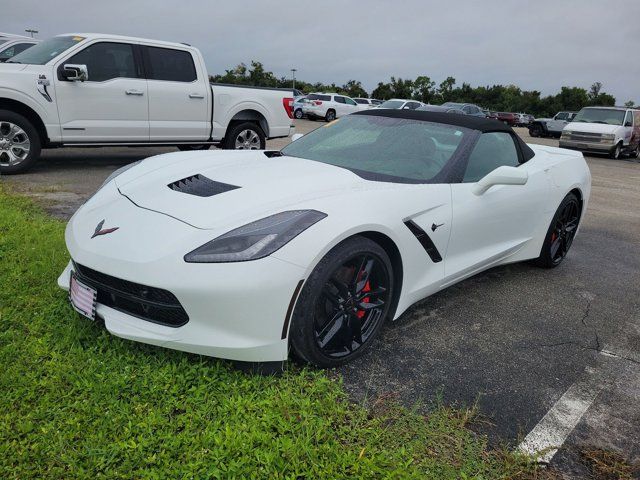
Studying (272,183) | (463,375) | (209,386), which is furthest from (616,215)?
(209,386)

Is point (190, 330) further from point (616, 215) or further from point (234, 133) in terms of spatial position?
point (616, 215)

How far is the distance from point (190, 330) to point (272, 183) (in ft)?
3.10

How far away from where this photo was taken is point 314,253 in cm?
231

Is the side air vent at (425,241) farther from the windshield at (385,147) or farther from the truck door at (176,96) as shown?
the truck door at (176,96)

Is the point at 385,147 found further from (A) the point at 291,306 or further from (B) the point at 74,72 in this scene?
(B) the point at 74,72

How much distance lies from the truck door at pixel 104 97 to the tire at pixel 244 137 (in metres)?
1.37

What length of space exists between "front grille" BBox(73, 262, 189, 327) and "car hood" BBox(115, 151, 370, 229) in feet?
1.22

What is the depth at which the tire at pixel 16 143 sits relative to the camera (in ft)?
20.9

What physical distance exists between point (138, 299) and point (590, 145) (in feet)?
59.5

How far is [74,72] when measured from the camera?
6.39 meters

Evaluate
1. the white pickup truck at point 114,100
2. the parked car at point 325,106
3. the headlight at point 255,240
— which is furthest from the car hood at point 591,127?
the headlight at point 255,240

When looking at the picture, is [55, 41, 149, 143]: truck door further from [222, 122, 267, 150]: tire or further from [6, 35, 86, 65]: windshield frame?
[222, 122, 267, 150]: tire

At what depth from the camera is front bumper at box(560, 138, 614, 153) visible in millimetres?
16828

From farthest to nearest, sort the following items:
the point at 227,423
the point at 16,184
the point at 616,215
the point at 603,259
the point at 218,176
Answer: the point at 616,215, the point at 16,184, the point at 603,259, the point at 218,176, the point at 227,423
